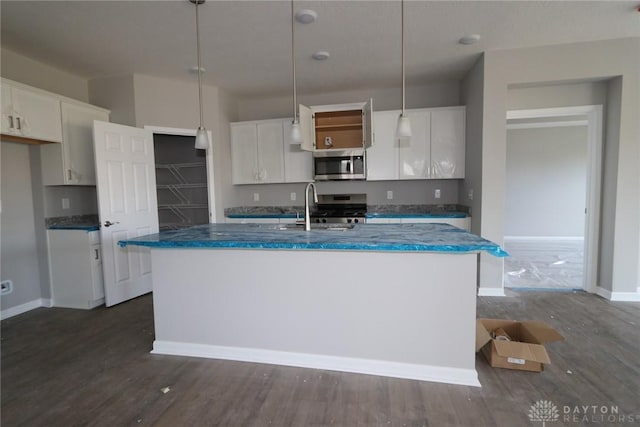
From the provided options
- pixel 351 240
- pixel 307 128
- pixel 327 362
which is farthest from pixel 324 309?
pixel 307 128

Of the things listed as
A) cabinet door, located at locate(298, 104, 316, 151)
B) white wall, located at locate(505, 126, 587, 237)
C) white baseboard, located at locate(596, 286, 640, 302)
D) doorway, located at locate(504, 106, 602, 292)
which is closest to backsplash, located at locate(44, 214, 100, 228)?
cabinet door, located at locate(298, 104, 316, 151)

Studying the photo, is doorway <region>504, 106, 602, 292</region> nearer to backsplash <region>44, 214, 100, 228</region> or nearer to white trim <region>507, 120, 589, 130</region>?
white trim <region>507, 120, 589, 130</region>

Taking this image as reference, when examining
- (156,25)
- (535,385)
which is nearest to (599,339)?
(535,385)

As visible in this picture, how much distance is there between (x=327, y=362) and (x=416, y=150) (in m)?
2.95

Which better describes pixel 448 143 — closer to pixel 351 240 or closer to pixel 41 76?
pixel 351 240

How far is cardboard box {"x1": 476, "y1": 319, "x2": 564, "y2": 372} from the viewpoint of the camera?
1.96 meters

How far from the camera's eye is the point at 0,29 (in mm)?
2553

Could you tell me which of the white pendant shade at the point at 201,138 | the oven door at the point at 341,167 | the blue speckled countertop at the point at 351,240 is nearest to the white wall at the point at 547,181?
the oven door at the point at 341,167

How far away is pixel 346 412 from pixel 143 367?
4.75 ft

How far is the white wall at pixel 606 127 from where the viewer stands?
120 inches

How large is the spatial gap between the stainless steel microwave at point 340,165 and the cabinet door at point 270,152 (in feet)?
1.82

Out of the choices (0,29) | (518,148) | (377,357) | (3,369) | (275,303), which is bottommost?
(3,369)

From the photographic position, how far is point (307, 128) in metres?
3.47

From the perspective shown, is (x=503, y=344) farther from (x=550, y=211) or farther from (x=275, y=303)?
(x=550, y=211)
